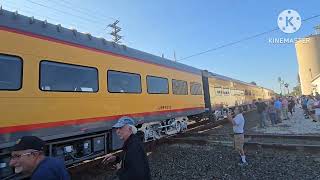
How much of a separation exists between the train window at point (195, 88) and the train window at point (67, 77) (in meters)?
8.13

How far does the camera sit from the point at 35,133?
678 cm

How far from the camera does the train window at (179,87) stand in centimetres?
1401

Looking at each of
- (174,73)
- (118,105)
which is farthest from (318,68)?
(118,105)

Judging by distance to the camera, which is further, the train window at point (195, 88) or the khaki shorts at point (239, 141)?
the train window at point (195, 88)

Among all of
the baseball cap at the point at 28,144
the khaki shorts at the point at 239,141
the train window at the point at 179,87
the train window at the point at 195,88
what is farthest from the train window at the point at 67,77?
the train window at the point at 195,88

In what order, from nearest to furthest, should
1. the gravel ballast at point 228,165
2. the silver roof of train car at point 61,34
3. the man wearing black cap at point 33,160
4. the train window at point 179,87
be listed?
the man wearing black cap at point 33,160
the silver roof of train car at point 61,34
the gravel ballast at point 228,165
the train window at point 179,87

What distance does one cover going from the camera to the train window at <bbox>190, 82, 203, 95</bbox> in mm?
16241

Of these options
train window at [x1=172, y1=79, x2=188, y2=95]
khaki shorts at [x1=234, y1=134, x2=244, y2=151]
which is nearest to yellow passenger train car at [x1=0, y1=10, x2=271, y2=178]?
train window at [x1=172, y1=79, x2=188, y2=95]

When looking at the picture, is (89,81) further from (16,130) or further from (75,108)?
(16,130)

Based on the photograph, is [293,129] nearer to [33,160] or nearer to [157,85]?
[157,85]

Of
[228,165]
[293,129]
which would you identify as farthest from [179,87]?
[293,129]

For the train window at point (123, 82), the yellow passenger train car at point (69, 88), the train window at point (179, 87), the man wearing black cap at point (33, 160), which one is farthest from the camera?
the train window at point (179, 87)

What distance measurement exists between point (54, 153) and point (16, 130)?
1387 mm

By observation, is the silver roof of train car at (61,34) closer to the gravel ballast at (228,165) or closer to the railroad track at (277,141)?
the gravel ballast at (228,165)
